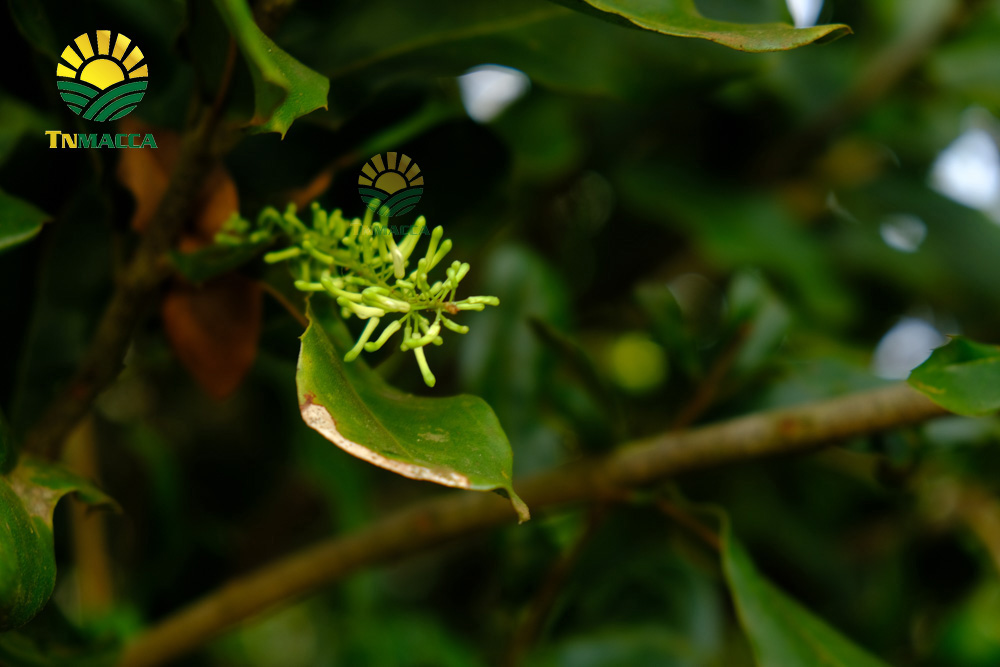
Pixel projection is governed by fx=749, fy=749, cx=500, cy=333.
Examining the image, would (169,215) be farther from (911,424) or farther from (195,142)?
(911,424)

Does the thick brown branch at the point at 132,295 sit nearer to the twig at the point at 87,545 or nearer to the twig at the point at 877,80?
the twig at the point at 87,545

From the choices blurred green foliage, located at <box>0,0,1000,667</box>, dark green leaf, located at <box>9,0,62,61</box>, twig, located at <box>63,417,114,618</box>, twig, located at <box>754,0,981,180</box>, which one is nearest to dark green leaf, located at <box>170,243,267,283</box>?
blurred green foliage, located at <box>0,0,1000,667</box>

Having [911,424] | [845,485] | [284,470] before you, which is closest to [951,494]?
[845,485]

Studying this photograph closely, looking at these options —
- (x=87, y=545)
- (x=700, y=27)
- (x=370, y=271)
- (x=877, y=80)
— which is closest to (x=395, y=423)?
(x=370, y=271)

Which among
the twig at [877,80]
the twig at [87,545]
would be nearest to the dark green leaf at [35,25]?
the twig at [87,545]

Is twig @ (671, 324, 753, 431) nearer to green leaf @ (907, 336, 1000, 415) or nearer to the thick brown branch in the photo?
green leaf @ (907, 336, 1000, 415)

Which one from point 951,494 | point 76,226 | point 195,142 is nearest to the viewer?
point 195,142
